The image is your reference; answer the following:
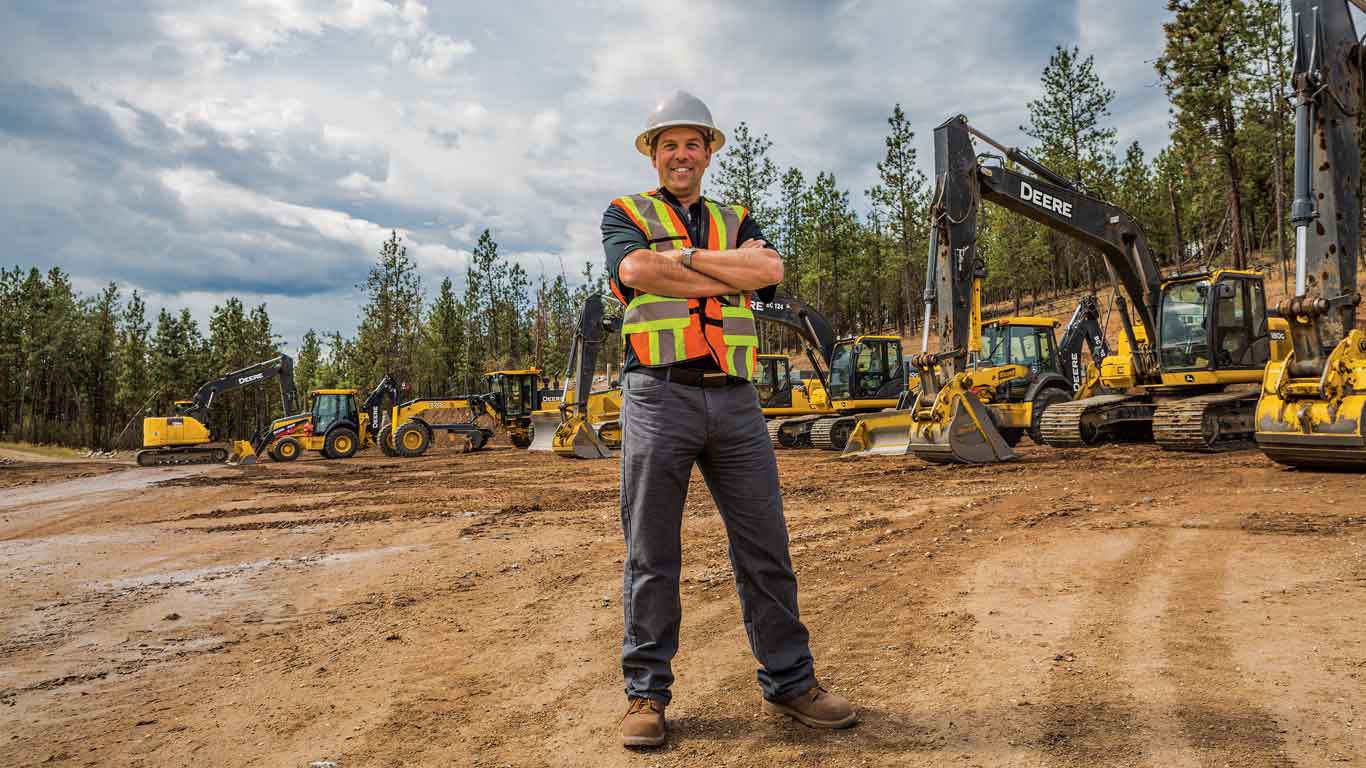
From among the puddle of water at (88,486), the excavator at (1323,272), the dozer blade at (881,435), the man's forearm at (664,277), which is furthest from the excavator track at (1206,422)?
the puddle of water at (88,486)

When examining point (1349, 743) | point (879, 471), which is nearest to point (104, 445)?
point (879, 471)

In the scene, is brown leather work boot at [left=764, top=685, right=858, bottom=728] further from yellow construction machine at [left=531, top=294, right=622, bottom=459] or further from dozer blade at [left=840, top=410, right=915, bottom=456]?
yellow construction machine at [left=531, top=294, right=622, bottom=459]

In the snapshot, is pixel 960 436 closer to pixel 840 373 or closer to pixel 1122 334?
pixel 1122 334

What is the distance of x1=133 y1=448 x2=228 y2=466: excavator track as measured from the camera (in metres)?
24.4

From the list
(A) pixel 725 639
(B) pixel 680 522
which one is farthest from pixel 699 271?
(A) pixel 725 639

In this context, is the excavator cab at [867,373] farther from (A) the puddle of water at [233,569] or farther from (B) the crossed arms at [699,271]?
(B) the crossed arms at [699,271]

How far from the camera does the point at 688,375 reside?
2.92 meters

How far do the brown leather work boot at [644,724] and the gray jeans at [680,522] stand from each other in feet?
0.11

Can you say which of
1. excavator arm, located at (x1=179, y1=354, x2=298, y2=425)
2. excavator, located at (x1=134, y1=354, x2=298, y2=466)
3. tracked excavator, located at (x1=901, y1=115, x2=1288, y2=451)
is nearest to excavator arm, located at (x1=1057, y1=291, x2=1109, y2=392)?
tracked excavator, located at (x1=901, y1=115, x2=1288, y2=451)

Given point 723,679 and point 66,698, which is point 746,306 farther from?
point 66,698

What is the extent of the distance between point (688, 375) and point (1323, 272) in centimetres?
962

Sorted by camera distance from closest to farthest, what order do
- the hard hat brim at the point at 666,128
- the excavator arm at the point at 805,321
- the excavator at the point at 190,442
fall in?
the hard hat brim at the point at 666,128
the excavator arm at the point at 805,321
the excavator at the point at 190,442

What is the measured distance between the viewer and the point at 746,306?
3070 mm

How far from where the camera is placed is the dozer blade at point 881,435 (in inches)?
538
